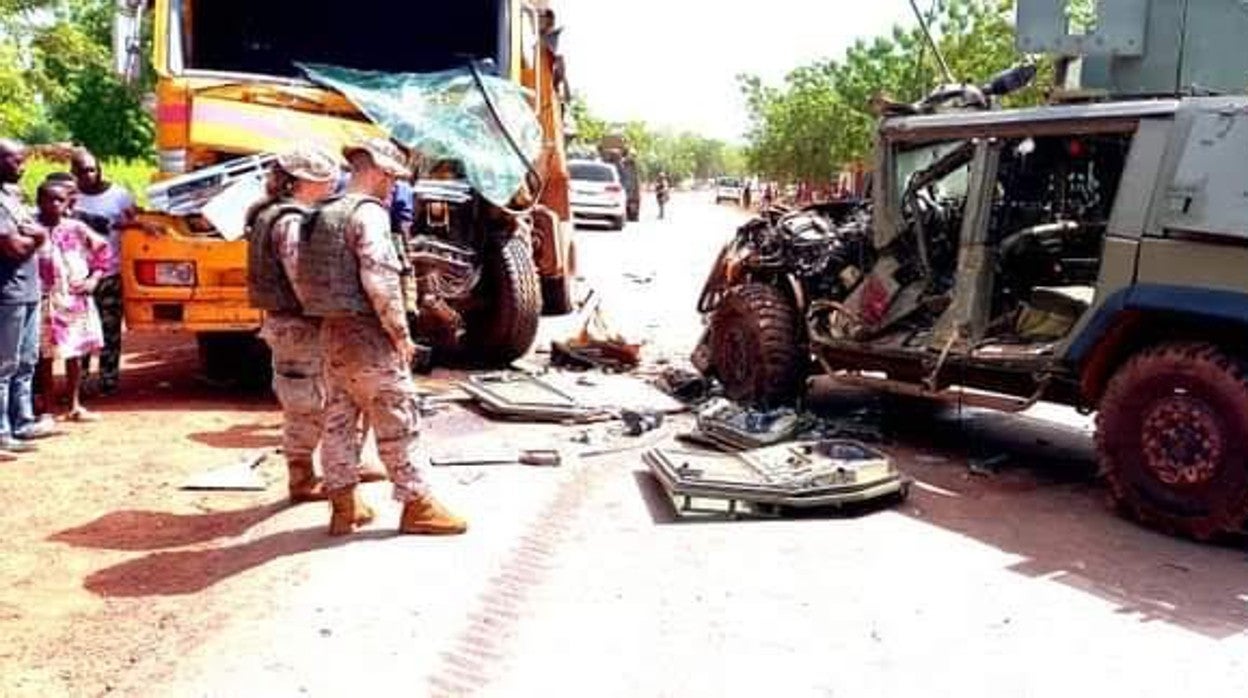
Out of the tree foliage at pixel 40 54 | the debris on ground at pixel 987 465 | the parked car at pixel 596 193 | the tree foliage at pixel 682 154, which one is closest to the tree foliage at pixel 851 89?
the parked car at pixel 596 193

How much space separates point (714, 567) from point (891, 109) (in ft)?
11.9

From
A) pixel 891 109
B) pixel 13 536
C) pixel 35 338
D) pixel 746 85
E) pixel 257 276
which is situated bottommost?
pixel 13 536

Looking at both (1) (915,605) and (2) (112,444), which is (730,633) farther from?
(2) (112,444)

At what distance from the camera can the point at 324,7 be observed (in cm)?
918

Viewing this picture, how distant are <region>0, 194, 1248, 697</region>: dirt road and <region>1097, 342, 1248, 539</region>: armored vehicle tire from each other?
0.15 meters

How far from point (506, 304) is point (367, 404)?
411 centimetres

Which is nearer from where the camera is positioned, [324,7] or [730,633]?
[730,633]

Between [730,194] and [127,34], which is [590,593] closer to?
[127,34]

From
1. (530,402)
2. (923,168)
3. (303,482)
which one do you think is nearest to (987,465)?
→ (923,168)

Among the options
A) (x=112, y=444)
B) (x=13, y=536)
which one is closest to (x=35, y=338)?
(x=112, y=444)

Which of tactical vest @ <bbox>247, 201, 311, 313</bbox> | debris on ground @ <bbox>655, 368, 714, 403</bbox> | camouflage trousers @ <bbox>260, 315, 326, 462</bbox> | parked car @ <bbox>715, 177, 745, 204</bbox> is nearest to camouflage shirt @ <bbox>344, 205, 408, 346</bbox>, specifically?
tactical vest @ <bbox>247, 201, 311, 313</bbox>

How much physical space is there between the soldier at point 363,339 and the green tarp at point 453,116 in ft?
10.9

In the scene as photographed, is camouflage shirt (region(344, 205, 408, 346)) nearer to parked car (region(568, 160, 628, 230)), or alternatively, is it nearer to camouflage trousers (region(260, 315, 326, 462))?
camouflage trousers (region(260, 315, 326, 462))

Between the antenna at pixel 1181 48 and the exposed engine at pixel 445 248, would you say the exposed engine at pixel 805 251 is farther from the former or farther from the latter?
the antenna at pixel 1181 48
